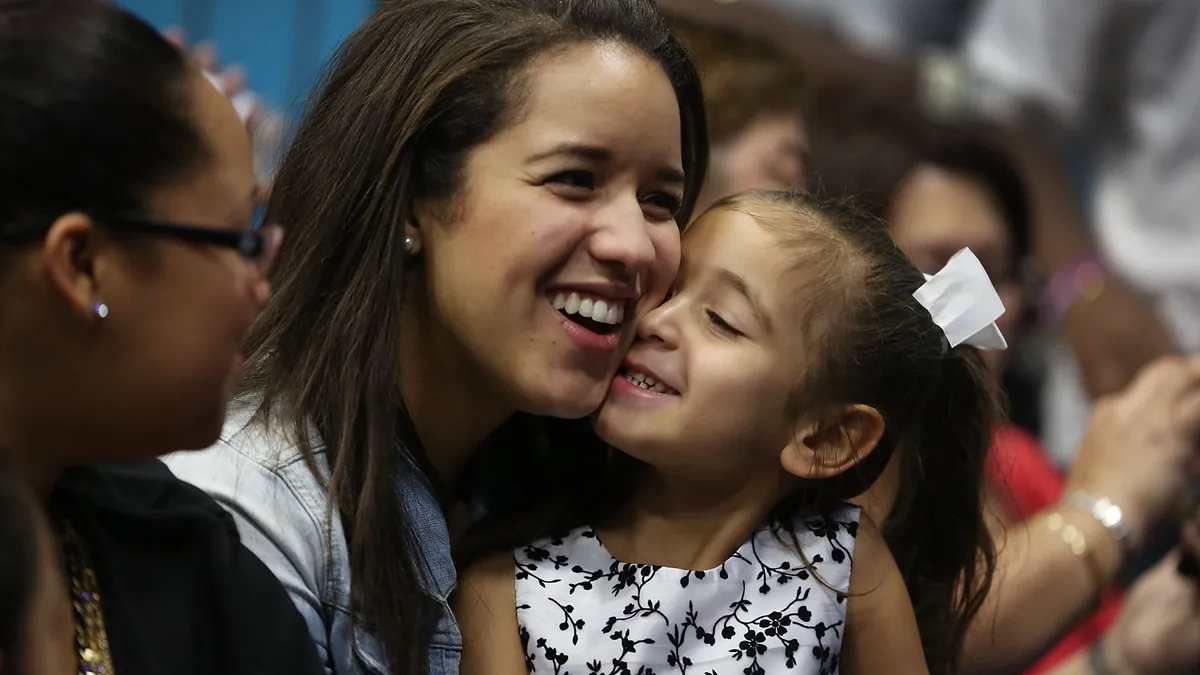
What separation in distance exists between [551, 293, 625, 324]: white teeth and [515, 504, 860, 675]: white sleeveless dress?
257mm

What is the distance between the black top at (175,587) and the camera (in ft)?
3.75

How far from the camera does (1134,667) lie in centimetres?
209

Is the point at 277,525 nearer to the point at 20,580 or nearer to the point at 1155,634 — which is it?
the point at 20,580

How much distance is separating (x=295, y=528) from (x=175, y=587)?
0.16m

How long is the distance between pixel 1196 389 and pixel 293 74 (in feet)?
5.99

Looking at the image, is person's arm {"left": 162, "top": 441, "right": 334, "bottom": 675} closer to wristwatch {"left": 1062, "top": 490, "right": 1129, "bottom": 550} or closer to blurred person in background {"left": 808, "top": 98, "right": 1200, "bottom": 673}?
blurred person in background {"left": 808, "top": 98, "right": 1200, "bottom": 673}

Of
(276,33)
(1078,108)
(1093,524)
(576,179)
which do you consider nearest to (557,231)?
(576,179)

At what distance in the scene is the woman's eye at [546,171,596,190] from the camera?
4.61ft

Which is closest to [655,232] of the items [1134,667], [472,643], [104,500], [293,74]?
[472,643]

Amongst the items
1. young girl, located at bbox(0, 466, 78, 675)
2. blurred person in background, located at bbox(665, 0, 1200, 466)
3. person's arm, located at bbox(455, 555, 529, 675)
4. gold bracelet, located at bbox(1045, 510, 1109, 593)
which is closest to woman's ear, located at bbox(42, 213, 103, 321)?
young girl, located at bbox(0, 466, 78, 675)

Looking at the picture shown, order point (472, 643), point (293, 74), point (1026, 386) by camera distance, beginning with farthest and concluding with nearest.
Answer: point (1026, 386)
point (293, 74)
point (472, 643)

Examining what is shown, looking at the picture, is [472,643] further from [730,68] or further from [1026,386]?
[1026,386]

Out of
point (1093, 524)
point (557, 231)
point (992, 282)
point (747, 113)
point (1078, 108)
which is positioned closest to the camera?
point (557, 231)

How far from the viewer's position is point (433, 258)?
4.78 ft
